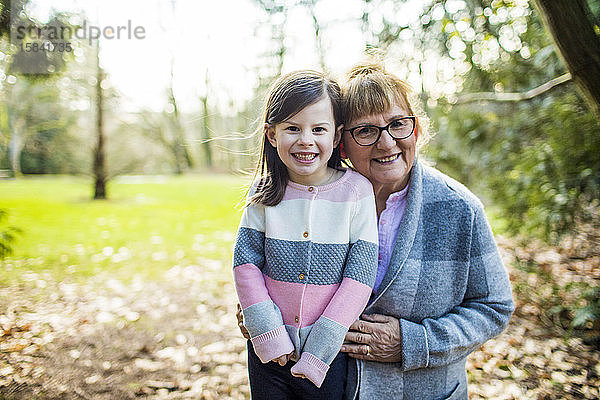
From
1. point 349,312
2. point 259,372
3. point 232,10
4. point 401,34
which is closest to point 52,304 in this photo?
point 259,372

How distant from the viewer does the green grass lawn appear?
4945 mm

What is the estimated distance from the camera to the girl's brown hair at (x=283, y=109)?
5.20 ft

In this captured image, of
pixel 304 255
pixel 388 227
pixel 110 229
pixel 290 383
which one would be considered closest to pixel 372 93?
pixel 388 227

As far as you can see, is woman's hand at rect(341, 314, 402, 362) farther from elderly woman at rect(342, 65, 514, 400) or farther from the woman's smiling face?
the woman's smiling face

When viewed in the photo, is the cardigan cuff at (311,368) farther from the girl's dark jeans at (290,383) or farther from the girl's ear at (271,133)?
the girl's ear at (271,133)

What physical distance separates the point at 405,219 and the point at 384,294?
0.91 feet

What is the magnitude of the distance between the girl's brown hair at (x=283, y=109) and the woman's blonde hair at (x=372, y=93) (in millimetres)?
38

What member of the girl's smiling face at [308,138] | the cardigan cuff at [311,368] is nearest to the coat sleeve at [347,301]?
the cardigan cuff at [311,368]

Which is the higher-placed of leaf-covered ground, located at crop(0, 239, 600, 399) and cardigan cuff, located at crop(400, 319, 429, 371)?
cardigan cuff, located at crop(400, 319, 429, 371)

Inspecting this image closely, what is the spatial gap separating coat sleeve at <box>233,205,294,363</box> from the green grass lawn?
2.01 m

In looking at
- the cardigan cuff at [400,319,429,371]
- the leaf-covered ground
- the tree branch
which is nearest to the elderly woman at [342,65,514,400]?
the cardigan cuff at [400,319,429,371]

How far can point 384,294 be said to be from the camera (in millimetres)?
1644

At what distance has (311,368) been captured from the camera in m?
1.47

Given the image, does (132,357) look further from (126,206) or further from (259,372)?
(126,206)
